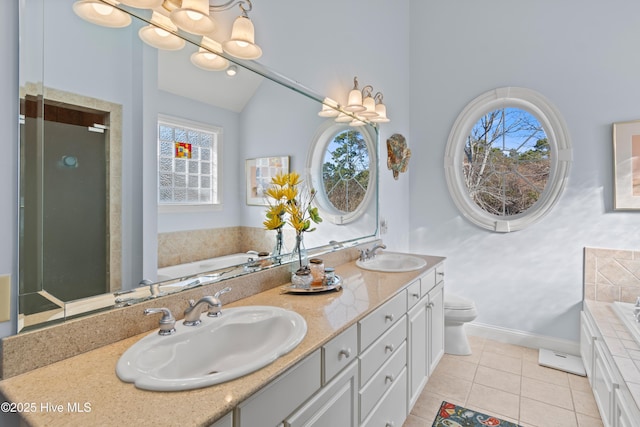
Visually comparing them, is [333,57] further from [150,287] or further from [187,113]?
[150,287]

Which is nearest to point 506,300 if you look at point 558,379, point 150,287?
point 558,379

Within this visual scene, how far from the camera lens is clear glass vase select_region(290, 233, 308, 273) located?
1.79m

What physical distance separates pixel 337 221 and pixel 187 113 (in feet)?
4.27

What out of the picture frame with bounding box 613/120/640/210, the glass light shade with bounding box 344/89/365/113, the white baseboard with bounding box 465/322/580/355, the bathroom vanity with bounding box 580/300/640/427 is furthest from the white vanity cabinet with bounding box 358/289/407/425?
the picture frame with bounding box 613/120/640/210

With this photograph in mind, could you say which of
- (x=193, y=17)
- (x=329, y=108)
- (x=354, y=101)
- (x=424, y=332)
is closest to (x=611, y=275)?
(x=424, y=332)

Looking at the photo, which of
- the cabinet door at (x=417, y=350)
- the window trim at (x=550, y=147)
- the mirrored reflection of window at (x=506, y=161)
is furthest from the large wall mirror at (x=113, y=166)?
the mirrored reflection of window at (x=506, y=161)

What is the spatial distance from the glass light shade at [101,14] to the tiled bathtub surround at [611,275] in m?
3.32

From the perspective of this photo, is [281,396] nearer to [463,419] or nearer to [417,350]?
[417,350]

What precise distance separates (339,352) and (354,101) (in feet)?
5.86

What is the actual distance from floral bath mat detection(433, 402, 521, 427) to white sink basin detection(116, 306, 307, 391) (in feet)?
4.60

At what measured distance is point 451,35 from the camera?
3.20m

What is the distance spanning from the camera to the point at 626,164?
8.01ft

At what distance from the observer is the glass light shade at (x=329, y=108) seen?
7.32 feet

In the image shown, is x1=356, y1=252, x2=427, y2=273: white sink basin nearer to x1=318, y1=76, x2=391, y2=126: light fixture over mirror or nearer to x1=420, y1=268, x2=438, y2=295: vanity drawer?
x1=420, y1=268, x2=438, y2=295: vanity drawer
